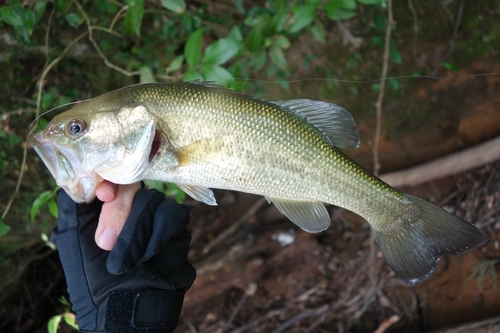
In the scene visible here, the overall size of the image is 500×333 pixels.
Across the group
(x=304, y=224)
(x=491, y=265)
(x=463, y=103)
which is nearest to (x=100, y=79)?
(x=304, y=224)

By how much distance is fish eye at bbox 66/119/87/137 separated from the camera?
1519mm

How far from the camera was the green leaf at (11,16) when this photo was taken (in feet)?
5.97

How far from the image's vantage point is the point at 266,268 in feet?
11.8

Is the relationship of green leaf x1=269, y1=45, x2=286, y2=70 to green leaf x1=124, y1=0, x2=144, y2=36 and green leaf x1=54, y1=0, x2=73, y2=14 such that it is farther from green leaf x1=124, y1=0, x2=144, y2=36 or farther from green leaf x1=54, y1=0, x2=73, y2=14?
green leaf x1=54, y1=0, x2=73, y2=14

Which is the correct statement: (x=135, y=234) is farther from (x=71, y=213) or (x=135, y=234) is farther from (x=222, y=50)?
(x=222, y=50)

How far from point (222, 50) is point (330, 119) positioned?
2.52 ft

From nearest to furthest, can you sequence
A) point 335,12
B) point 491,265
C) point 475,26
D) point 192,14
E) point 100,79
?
point 335,12 < point 192,14 < point 100,79 < point 491,265 < point 475,26

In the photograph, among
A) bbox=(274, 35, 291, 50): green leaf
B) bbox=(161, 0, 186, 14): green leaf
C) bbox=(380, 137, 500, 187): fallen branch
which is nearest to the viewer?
bbox=(161, 0, 186, 14): green leaf

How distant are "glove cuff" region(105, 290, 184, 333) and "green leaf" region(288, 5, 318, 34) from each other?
1670 mm

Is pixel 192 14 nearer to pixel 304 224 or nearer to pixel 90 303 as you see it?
pixel 304 224

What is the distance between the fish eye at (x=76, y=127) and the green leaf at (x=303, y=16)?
134 centimetres

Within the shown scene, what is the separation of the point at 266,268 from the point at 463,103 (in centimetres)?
266

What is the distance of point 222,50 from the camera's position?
1985mm

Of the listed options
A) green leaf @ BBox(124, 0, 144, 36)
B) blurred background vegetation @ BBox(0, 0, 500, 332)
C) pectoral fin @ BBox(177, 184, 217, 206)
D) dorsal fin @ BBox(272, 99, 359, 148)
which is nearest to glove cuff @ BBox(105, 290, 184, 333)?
pectoral fin @ BBox(177, 184, 217, 206)
